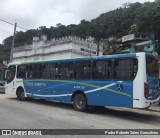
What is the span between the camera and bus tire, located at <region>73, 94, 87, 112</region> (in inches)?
570

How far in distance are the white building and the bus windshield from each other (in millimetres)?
26354

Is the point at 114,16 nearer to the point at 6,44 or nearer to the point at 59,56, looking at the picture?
the point at 59,56

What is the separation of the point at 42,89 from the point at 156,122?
7.57 metres

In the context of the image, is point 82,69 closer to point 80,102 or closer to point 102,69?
point 102,69

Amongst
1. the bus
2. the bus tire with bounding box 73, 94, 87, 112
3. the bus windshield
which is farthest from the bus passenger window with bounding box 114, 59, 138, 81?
the bus tire with bounding box 73, 94, 87, 112

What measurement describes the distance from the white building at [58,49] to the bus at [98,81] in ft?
71.5

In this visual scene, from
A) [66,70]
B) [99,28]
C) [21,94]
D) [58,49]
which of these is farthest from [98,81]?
[99,28]

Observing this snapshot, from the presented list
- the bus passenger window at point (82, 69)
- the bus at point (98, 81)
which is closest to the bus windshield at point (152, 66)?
the bus at point (98, 81)

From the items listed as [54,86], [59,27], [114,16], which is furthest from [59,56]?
[54,86]

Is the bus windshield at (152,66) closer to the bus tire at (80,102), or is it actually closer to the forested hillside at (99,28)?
the bus tire at (80,102)

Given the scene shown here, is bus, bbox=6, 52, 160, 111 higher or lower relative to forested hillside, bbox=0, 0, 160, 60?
lower

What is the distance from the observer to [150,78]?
12.6 metres

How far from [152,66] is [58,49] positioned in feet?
98.9

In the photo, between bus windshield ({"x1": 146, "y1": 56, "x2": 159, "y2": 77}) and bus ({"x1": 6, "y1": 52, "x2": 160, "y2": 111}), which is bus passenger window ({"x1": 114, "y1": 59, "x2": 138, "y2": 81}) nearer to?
bus ({"x1": 6, "y1": 52, "x2": 160, "y2": 111})
